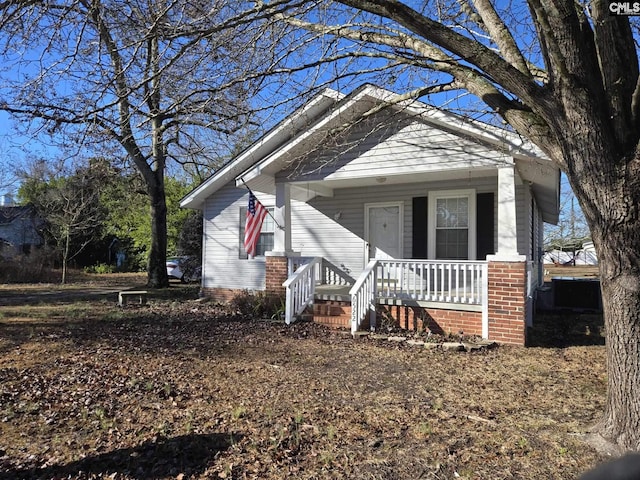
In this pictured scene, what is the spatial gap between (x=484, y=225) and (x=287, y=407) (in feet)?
23.2

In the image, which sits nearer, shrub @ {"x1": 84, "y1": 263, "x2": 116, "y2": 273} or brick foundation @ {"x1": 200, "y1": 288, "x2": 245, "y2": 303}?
brick foundation @ {"x1": 200, "y1": 288, "x2": 245, "y2": 303}

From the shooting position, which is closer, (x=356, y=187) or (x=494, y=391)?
(x=494, y=391)

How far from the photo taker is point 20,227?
3138cm

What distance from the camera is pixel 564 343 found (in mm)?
8055

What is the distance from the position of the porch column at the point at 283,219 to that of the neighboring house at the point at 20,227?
25.3 meters

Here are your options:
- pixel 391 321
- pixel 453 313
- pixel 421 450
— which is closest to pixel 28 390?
pixel 421 450

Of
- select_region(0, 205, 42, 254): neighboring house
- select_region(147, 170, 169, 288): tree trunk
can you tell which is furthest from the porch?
select_region(0, 205, 42, 254): neighboring house

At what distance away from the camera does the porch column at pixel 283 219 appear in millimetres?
10484

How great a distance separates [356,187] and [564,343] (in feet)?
19.5

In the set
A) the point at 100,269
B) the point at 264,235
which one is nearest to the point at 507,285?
the point at 264,235

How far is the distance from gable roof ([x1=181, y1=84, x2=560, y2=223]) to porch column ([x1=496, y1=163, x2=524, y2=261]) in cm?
35

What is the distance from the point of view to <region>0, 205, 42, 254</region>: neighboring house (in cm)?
2942

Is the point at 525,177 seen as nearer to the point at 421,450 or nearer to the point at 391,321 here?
the point at 391,321

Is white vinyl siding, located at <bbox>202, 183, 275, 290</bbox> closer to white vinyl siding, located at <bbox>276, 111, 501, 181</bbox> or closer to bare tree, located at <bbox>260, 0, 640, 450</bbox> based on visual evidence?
white vinyl siding, located at <bbox>276, 111, 501, 181</bbox>
